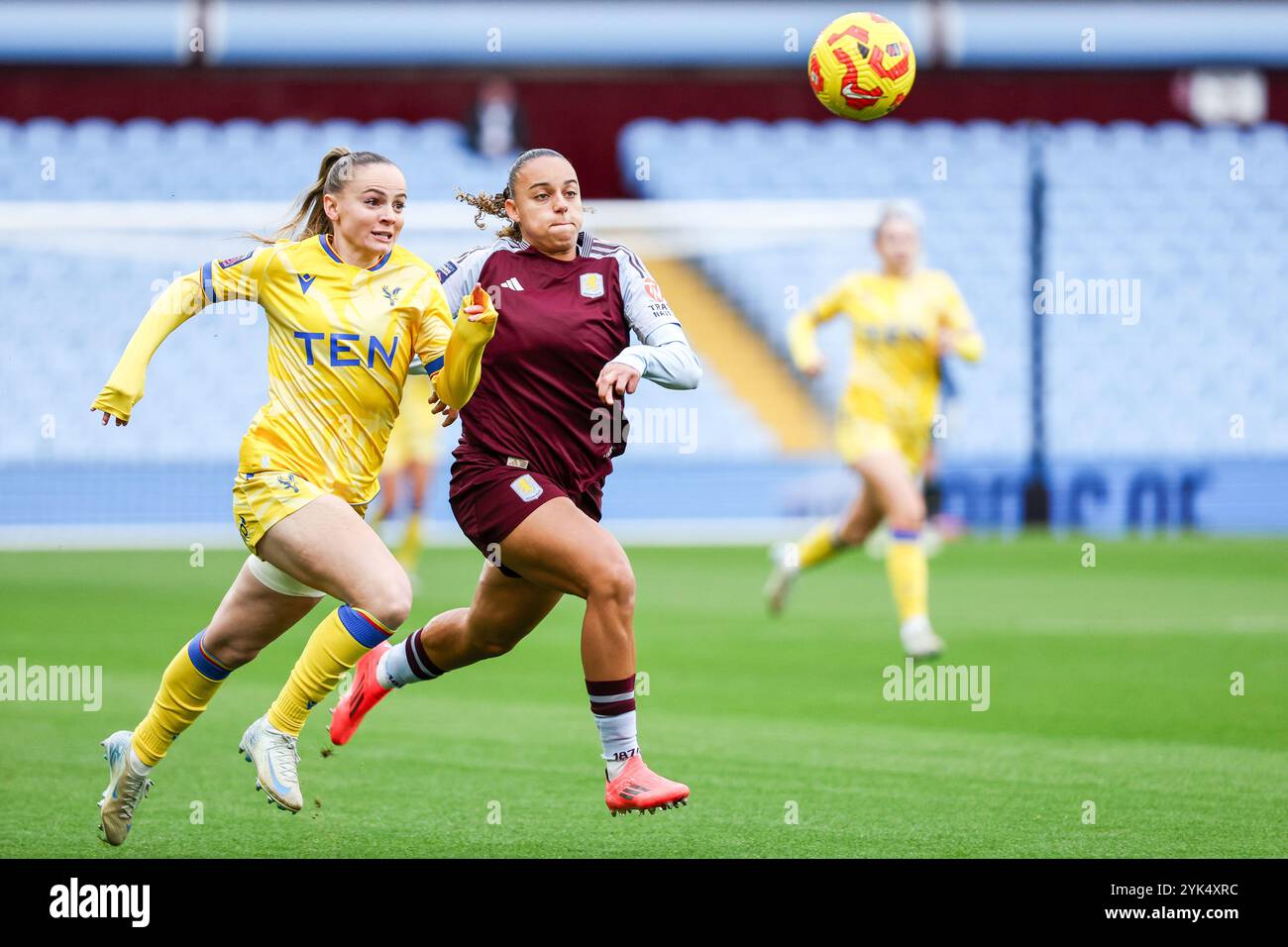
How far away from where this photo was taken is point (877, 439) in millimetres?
10195

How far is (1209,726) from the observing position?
7.78 metres

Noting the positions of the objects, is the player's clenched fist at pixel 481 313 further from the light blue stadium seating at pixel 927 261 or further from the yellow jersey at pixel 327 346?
the light blue stadium seating at pixel 927 261

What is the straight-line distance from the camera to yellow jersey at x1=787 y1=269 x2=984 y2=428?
10.4m

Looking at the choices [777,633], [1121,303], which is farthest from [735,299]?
[777,633]

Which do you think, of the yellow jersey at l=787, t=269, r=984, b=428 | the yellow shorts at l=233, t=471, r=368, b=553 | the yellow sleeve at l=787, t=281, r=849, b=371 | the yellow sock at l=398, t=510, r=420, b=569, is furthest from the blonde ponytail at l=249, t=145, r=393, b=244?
the yellow sock at l=398, t=510, r=420, b=569

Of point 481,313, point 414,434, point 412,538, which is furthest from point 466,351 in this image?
point 414,434

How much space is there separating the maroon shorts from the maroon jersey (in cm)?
4

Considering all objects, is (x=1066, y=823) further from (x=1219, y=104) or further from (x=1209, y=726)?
(x=1219, y=104)

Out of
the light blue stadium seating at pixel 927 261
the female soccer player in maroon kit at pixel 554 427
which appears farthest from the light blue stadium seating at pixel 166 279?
the female soccer player in maroon kit at pixel 554 427

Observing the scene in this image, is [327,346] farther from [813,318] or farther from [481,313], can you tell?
[813,318]

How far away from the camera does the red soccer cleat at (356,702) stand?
630cm

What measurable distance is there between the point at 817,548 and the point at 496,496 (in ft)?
18.9

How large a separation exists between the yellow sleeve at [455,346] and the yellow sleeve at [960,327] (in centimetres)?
495

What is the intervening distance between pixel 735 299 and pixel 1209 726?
1493 centimetres
